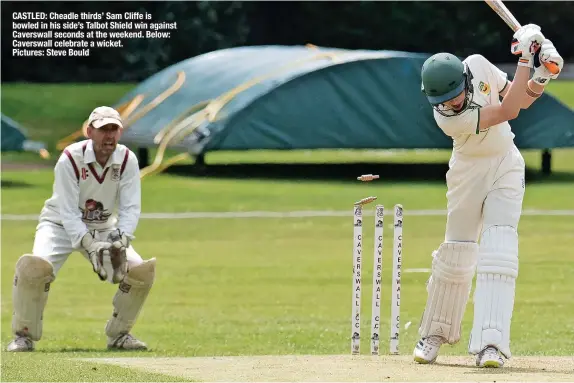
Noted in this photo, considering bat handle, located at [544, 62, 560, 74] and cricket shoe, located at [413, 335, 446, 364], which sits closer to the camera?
bat handle, located at [544, 62, 560, 74]

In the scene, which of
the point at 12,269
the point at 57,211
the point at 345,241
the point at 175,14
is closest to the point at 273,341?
the point at 57,211

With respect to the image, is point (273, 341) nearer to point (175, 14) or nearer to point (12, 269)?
point (12, 269)

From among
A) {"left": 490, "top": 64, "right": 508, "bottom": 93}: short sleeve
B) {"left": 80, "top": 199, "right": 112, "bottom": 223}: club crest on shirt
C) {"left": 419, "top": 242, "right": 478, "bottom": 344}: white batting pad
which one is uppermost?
{"left": 490, "top": 64, "right": 508, "bottom": 93}: short sleeve

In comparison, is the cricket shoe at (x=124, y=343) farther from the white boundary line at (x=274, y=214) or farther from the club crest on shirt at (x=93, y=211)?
the white boundary line at (x=274, y=214)

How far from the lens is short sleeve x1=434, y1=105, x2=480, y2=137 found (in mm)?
7555

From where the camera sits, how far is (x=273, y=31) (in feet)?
130

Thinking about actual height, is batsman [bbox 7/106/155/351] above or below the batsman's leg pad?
above

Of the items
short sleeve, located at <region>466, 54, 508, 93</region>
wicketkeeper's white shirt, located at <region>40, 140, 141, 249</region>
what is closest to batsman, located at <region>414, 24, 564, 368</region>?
short sleeve, located at <region>466, 54, 508, 93</region>

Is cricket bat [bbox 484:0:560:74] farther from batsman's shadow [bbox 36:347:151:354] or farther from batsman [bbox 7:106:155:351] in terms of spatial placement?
batsman's shadow [bbox 36:347:151:354]

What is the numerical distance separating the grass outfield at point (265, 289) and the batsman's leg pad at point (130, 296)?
22cm

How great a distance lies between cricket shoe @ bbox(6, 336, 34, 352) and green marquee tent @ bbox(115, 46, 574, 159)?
52.9ft

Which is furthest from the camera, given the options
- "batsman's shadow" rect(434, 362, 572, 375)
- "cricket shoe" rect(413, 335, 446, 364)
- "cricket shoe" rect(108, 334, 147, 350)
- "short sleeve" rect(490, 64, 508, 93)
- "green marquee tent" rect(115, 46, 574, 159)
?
"green marquee tent" rect(115, 46, 574, 159)

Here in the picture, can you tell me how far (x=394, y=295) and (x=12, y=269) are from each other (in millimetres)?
7430

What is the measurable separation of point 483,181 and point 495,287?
57cm
